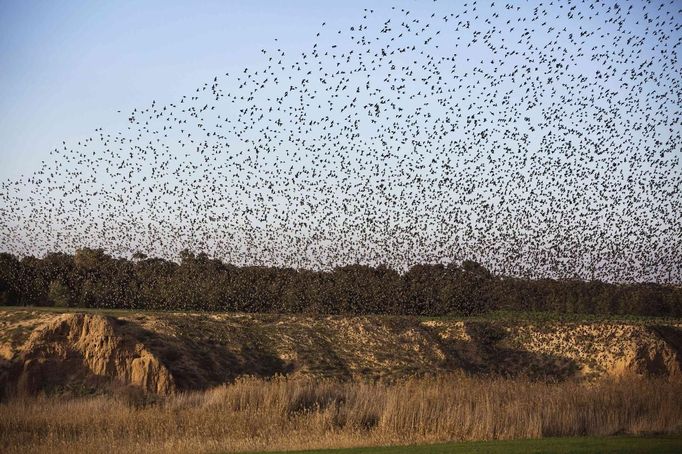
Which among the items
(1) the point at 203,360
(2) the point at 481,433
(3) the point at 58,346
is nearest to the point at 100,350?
(3) the point at 58,346

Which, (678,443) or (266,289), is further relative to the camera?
(266,289)

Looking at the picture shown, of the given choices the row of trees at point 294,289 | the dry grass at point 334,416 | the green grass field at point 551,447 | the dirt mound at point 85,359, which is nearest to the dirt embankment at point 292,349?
the dirt mound at point 85,359

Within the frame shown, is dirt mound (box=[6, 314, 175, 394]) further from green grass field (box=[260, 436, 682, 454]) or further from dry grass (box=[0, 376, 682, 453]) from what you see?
green grass field (box=[260, 436, 682, 454])

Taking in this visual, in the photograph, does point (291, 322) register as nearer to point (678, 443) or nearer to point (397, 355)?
point (397, 355)

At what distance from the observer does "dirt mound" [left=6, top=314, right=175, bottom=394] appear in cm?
4103

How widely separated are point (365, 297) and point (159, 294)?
17.0 metres

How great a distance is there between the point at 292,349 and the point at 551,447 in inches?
1020

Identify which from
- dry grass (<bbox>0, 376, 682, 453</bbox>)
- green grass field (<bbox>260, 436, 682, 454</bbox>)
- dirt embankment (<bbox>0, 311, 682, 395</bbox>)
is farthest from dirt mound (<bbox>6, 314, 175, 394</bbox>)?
Result: green grass field (<bbox>260, 436, 682, 454</bbox>)

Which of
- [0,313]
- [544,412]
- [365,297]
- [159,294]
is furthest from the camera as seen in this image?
[365,297]

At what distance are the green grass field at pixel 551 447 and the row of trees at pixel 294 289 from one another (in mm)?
38928

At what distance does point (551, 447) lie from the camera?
24031 millimetres

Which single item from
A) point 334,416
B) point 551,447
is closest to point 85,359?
point 334,416

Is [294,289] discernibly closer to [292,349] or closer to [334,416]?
[292,349]

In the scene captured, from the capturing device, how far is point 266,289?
69.9 m
